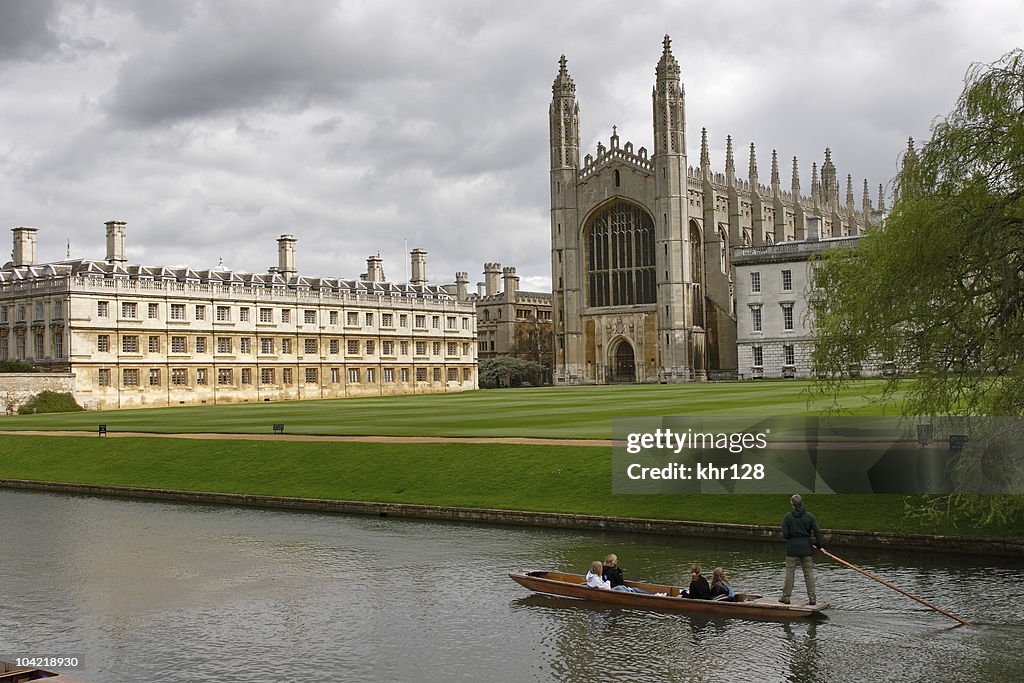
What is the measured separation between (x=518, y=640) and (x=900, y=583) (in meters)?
6.22

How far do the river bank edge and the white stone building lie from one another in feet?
191

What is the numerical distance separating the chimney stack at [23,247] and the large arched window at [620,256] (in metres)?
45.0

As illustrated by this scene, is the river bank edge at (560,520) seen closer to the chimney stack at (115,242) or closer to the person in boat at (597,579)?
the person in boat at (597,579)

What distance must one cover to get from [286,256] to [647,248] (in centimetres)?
3017

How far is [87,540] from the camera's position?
2242cm

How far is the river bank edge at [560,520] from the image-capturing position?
61.7 feet

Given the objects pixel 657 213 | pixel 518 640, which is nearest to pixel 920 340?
pixel 518 640

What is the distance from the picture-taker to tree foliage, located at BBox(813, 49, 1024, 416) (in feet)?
55.5

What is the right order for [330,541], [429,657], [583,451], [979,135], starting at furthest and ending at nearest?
[583,451] < [330,541] < [979,135] < [429,657]

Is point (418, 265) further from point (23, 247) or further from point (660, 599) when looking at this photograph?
point (660, 599)

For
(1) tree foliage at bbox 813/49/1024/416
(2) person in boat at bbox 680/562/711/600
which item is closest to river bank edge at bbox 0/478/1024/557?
(1) tree foliage at bbox 813/49/1024/416

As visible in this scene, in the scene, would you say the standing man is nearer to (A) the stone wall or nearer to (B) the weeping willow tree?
(B) the weeping willow tree

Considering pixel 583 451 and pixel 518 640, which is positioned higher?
pixel 583 451

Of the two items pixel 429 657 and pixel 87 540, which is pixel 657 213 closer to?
pixel 87 540
